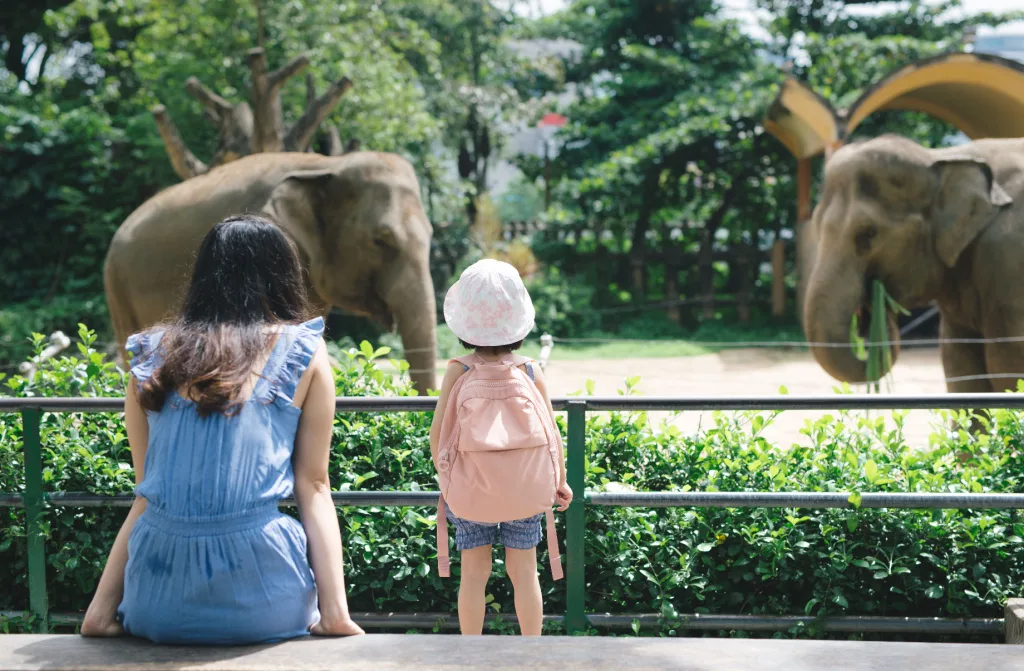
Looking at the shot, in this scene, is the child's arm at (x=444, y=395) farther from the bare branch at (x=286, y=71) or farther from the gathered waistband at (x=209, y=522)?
the bare branch at (x=286, y=71)

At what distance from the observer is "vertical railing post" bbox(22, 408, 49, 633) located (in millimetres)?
3287

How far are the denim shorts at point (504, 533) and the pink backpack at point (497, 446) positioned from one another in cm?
11

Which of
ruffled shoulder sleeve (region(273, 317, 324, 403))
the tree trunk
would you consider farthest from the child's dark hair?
the tree trunk

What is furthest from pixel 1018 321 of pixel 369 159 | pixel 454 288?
pixel 454 288

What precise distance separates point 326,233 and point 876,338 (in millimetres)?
3884

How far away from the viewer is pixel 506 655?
2.12 m

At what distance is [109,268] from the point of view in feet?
24.9

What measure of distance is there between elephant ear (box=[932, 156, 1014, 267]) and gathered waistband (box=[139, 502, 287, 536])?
19.6 ft

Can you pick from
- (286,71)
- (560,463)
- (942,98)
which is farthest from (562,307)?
(560,463)

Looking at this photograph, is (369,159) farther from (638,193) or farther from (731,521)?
(638,193)

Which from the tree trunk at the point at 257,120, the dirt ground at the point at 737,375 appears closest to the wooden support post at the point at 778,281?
the dirt ground at the point at 737,375

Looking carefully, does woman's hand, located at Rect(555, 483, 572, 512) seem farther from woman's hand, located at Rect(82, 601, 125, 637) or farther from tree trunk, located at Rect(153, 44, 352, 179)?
tree trunk, located at Rect(153, 44, 352, 179)

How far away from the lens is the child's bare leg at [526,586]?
2.89 metres

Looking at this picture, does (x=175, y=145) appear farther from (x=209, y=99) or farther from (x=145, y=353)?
(x=145, y=353)
